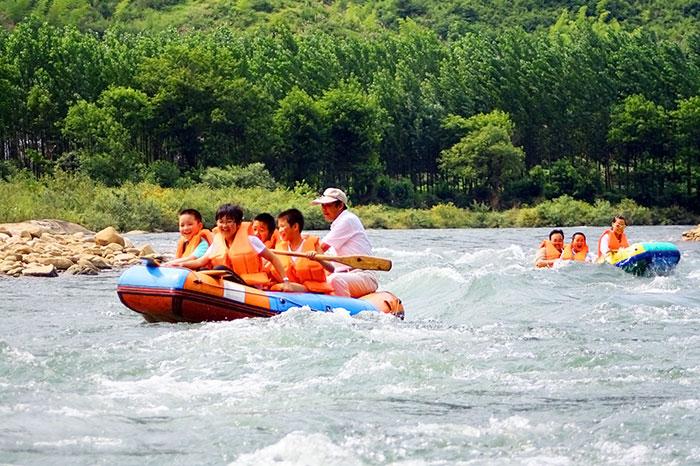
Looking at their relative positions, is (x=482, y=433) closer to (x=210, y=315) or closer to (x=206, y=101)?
(x=210, y=315)

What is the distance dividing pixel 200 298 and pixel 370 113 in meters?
49.1

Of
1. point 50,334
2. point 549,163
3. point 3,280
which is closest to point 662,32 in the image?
point 549,163

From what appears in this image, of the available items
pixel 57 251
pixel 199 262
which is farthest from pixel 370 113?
pixel 199 262

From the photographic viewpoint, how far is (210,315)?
43.6 feet

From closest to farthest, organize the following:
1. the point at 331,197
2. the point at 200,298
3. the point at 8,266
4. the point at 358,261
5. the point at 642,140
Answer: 1. the point at 200,298
2. the point at 331,197
3. the point at 358,261
4. the point at 8,266
5. the point at 642,140

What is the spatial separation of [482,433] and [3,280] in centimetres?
1443

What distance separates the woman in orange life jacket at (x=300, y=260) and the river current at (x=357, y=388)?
0.87 m

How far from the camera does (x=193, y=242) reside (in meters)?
14.7

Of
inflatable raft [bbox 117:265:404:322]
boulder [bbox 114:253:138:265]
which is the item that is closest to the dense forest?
boulder [bbox 114:253:138:265]

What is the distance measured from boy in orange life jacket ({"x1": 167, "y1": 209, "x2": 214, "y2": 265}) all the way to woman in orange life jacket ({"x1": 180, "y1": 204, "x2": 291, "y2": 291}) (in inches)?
15.2

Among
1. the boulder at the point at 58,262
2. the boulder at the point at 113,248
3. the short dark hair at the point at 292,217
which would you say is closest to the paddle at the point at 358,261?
the short dark hair at the point at 292,217

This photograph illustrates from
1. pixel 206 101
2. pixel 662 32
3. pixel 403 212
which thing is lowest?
pixel 403 212

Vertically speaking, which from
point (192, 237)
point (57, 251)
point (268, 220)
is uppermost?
point (268, 220)

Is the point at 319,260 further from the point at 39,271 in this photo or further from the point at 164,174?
the point at 164,174
